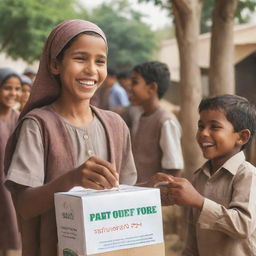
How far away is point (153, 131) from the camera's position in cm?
481

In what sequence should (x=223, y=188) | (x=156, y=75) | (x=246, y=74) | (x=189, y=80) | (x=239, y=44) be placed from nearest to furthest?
(x=223, y=188)
(x=156, y=75)
(x=189, y=80)
(x=239, y=44)
(x=246, y=74)

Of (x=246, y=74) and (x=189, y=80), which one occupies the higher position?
(x=246, y=74)

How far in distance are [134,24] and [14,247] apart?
3711cm

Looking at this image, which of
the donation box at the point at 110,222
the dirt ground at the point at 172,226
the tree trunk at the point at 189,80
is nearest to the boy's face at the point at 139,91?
the tree trunk at the point at 189,80

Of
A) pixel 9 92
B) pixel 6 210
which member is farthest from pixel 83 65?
pixel 9 92

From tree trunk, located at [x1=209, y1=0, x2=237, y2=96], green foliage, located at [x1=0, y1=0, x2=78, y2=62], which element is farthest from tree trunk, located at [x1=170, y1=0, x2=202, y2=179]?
green foliage, located at [x1=0, y1=0, x2=78, y2=62]

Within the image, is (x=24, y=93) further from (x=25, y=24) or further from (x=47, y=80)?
(x=25, y=24)

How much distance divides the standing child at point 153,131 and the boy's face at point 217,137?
1.81 metres

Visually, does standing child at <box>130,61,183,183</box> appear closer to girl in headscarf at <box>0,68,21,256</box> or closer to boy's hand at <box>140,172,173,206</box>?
girl in headscarf at <box>0,68,21,256</box>

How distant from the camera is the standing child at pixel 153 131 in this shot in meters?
4.66

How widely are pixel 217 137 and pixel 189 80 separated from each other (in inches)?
122

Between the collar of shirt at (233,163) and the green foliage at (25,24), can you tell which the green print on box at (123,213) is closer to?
the collar of shirt at (233,163)

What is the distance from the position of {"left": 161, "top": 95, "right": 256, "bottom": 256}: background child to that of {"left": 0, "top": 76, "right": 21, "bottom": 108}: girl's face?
3.18m

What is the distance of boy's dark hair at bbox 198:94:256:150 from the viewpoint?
2.80 meters
